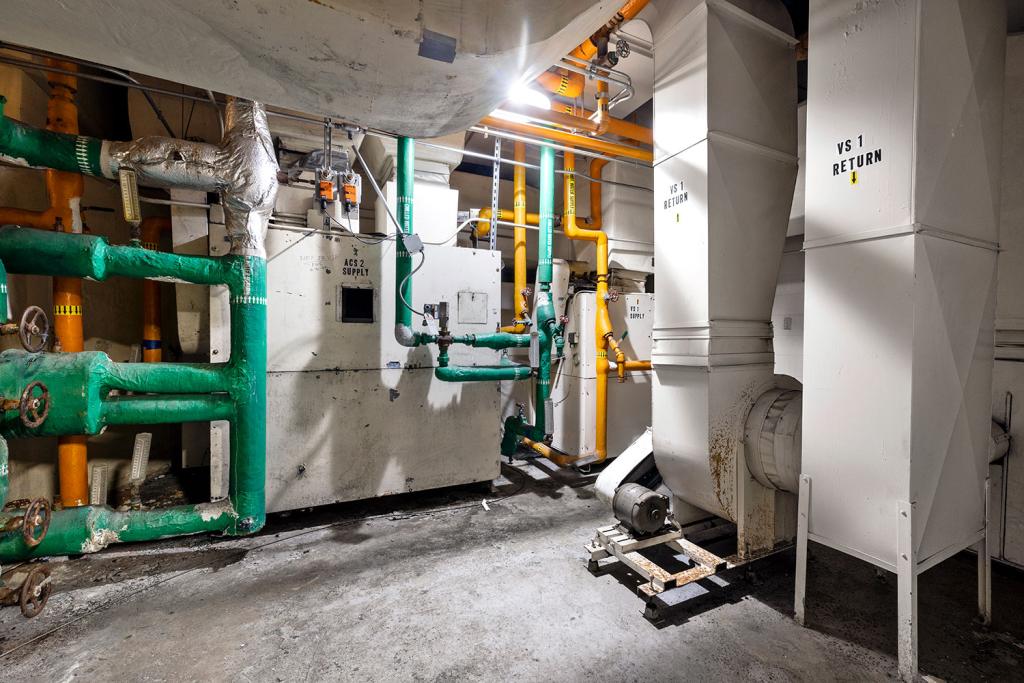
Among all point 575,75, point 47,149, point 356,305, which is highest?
point 575,75

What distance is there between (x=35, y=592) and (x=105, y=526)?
28 centimetres

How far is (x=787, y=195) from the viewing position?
6.63 feet

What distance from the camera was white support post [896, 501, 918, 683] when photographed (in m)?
1.31

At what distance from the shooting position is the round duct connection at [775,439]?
1.73 meters

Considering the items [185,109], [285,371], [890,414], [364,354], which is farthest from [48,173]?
[890,414]

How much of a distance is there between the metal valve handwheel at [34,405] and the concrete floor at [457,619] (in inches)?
31.6

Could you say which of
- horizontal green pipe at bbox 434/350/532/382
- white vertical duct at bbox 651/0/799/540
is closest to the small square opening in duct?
horizontal green pipe at bbox 434/350/532/382

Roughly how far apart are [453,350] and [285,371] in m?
1.03

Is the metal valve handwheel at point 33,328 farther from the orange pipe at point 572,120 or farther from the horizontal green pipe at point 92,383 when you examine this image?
the orange pipe at point 572,120

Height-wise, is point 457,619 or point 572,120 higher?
point 572,120

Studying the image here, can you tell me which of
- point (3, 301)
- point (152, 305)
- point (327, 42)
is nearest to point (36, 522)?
point (3, 301)

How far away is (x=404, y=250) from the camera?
8.35ft

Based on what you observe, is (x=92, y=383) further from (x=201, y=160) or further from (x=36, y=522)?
(x=201, y=160)

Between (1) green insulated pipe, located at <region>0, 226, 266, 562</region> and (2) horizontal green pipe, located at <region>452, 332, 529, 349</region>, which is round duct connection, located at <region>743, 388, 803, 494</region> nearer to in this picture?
(2) horizontal green pipe, located at <region>452, 332, 529, 349</region>
